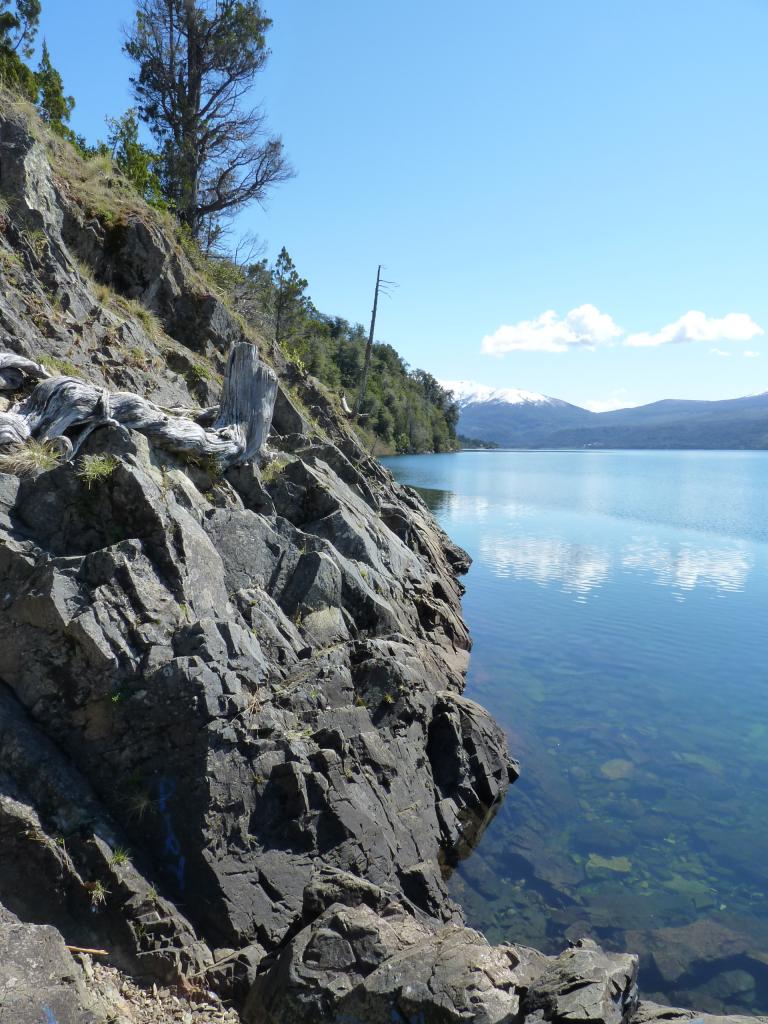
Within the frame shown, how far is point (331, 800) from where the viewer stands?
868 cm

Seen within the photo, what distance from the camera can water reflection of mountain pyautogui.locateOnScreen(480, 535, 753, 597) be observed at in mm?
29734

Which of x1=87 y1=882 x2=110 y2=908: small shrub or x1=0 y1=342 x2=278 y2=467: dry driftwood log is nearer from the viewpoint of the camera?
x1=87 y1=882 x2=110 y2=908: small shrub

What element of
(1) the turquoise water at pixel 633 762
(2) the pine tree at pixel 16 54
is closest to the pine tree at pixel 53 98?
(2) the pine tree at pixel 16 54

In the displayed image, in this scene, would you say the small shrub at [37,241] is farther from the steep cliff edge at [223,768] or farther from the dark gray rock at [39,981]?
the dark gray rock at [39,981]

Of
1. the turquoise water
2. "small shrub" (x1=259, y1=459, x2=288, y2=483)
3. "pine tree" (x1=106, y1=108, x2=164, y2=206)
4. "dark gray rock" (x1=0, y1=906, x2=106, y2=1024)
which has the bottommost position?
the turquoise water

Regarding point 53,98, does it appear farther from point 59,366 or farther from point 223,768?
point 223,768

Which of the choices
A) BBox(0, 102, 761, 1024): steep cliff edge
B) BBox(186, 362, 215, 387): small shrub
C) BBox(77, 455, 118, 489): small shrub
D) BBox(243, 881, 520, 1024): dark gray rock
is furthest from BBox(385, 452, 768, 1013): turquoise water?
BBox(186, 362, 215, 387): small shrub

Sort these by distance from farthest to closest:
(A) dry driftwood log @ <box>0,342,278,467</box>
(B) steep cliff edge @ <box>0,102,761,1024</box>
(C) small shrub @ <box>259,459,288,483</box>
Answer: (C) small shrub @ <box>259,459,288,483</box>, (A) dry driftwood log @ <box>0,342,278,467</box>, (B) steep cliff edge @ <box>0,102,761,1024</box>

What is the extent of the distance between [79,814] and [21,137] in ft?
57.2

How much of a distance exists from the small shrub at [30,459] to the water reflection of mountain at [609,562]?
2097 cm

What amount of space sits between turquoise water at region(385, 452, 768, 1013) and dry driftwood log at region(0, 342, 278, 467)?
8554mm

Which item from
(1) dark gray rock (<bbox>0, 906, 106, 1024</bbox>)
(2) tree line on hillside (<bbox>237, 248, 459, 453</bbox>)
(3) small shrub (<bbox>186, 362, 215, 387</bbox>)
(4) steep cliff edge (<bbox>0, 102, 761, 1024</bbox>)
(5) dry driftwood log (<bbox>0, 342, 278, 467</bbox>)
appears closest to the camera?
(1) dark gray rock (<bbox>0, 906, 106, 1024</bbox>)

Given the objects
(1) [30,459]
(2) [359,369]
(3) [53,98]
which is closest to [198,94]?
(3) [53,98]

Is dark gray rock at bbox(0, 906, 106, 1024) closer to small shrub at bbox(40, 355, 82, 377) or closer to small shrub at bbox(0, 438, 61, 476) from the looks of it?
small shrub at bbox(0, 438, 61, 476)
